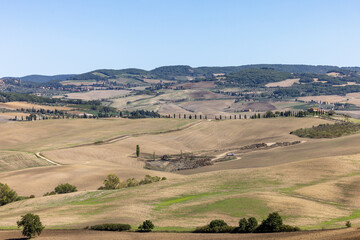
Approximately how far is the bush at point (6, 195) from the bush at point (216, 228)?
165 feet

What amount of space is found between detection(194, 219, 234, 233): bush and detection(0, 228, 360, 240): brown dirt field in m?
1.42

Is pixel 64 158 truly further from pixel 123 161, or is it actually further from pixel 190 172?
pixel 190 172

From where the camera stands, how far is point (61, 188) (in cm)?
10431

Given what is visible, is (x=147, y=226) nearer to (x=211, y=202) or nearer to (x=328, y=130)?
(x=211, y=202)

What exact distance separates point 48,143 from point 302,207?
12549 cm

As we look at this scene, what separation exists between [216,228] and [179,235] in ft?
15.1

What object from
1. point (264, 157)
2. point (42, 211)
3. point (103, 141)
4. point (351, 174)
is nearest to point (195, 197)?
point (42, 211)

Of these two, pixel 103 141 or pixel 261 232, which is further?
pixel 103 141

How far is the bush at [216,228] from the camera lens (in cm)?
6059

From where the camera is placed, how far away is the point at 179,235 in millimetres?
59781

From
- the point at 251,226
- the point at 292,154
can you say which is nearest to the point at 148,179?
the point at 292,154

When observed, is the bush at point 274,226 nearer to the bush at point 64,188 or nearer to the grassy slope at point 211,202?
the grassy slope at point 211,202

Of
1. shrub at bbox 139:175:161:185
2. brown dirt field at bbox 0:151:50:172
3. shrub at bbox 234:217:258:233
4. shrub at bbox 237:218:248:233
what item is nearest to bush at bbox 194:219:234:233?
shrub at bbox 237:218:248:233

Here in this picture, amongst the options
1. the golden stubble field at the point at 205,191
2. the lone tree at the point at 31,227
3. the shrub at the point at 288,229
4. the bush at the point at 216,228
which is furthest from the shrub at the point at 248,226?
the lone tree at the point at 31,227
